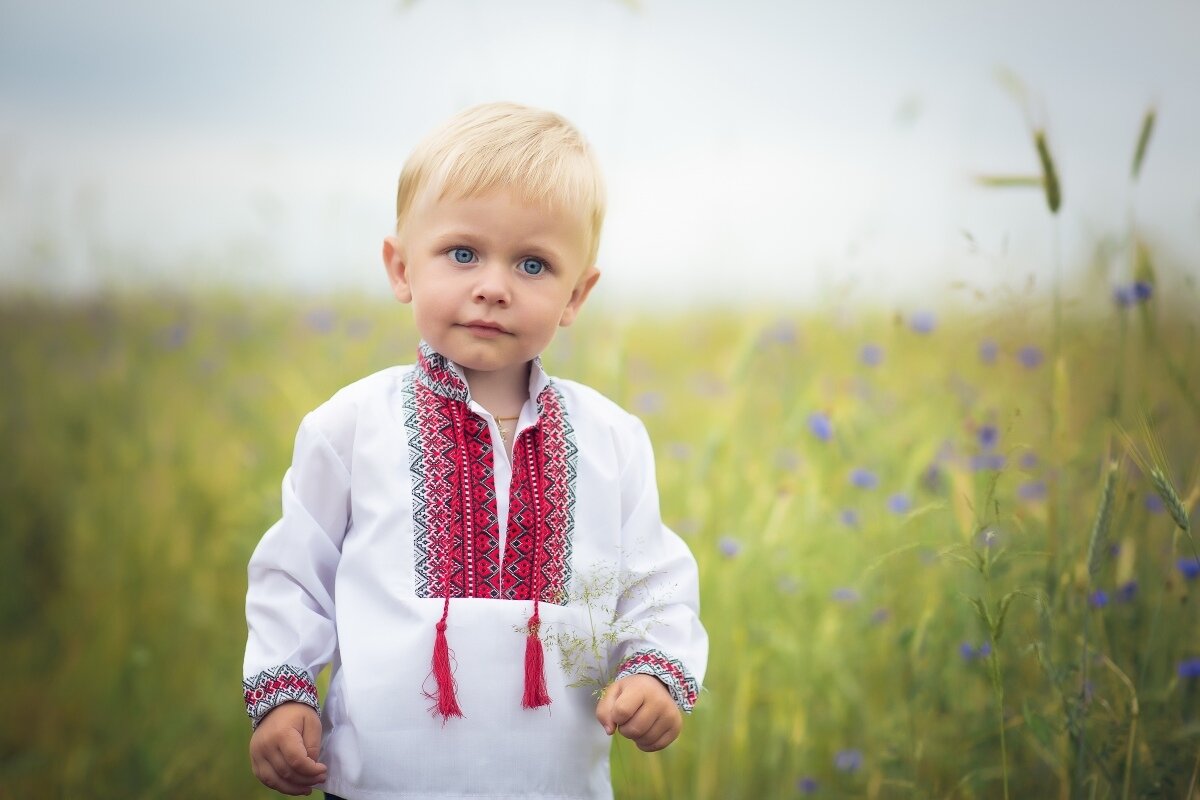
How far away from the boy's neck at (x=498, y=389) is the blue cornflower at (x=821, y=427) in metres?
0.96

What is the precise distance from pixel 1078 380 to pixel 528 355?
181 cm

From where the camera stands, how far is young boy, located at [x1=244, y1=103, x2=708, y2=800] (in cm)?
121

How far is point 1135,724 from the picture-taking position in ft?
5.01

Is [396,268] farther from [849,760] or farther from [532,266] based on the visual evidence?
[849,760]

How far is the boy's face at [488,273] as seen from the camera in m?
1.23

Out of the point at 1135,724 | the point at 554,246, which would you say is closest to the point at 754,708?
the point at 1135,724

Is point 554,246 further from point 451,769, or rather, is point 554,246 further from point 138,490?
point 138,490

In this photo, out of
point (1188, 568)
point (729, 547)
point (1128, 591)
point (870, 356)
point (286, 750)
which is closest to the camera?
point (286, 750)

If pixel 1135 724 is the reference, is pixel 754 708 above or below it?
below

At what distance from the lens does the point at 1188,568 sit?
1853mm

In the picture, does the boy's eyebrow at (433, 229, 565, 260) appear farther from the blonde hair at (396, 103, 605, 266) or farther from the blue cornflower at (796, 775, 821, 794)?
the blue cornflower at (796, 775, 821, 794)

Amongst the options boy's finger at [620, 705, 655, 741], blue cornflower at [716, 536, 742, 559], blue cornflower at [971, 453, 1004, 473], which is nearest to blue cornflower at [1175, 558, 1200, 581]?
blue cornflower at [971, 453, 1004, 473]

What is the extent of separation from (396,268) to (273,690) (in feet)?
1.74

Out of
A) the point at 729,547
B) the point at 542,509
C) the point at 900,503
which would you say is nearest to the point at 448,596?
the point at 542,509
